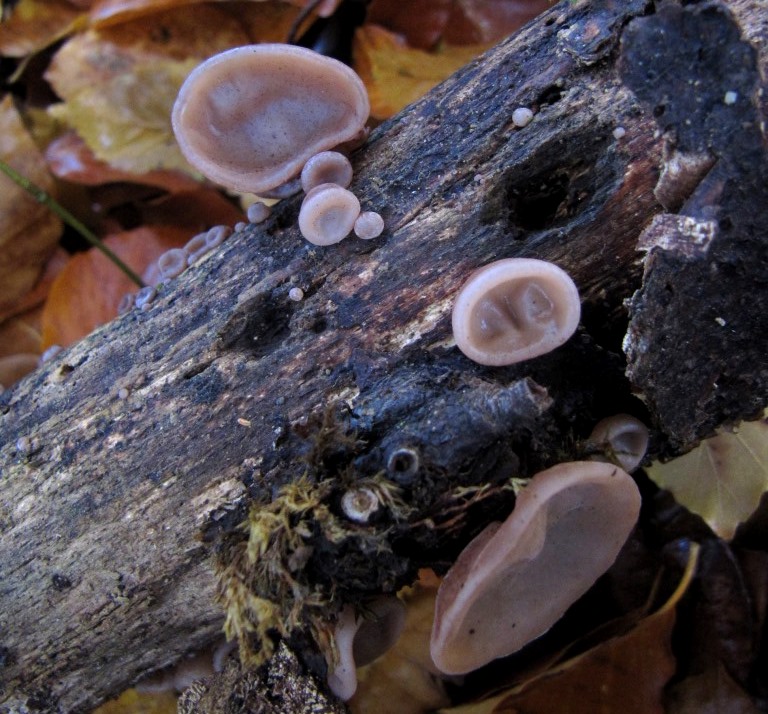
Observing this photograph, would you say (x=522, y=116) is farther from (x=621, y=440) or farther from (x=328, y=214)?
(x=621, y=440)

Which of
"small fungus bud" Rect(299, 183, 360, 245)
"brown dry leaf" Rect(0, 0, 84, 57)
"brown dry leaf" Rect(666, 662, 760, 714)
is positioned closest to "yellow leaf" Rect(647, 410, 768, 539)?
"brown dry leaf" Rect(666, 662, 760, 714)

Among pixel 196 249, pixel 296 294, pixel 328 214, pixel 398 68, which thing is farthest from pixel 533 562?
pixel 398 68

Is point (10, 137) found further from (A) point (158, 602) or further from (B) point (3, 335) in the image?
(A) point (158, 602)

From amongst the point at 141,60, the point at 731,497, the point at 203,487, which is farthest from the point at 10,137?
the point at 731,497

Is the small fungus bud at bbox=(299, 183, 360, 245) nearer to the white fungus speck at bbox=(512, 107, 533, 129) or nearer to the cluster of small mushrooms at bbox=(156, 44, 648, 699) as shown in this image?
the cluster of small mushrooms at bbox=(156, 44, 648, 699)

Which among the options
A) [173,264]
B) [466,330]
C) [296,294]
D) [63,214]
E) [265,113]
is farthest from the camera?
[63,214]

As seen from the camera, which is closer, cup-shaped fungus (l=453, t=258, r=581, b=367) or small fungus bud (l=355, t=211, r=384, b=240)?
cup-shaped fungus (l=453, t=258, r=581, b=367)
